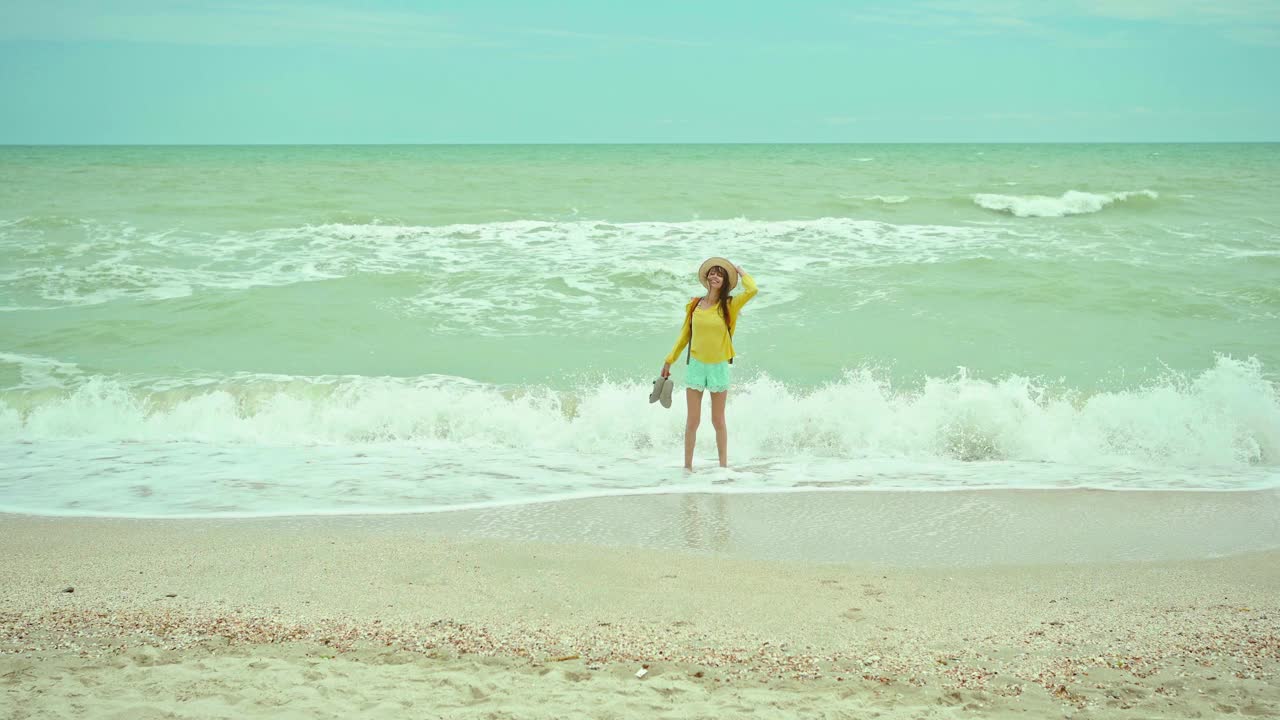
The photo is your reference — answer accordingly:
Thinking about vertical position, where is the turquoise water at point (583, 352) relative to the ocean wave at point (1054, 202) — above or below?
below

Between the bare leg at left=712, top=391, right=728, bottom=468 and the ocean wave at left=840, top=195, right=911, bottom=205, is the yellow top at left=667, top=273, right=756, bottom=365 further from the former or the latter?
the ocean wave at left=840, top=195, right=911, bottom=205

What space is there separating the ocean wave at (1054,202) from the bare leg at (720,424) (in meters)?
20.9

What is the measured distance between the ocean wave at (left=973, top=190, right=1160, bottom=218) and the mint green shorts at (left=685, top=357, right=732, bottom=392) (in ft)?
68.8

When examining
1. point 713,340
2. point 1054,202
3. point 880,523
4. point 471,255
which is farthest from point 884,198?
point 880,523

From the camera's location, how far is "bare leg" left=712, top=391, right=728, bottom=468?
7473mm

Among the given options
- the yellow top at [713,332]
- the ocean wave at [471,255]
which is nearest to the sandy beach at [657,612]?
the yellow top at [713,332]

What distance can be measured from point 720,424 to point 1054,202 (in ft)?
81.6

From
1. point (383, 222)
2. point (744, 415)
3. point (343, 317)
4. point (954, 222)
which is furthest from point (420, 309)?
point (954, 222)

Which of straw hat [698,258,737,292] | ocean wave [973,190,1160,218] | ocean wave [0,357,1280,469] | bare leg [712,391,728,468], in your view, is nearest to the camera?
straw hat [698,258,737,292]

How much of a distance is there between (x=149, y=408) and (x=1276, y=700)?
31.4 ft

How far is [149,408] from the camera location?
31.9 ft

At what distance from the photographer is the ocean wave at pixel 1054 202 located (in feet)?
87.8

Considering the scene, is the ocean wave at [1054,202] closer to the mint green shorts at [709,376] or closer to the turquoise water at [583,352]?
the turquoise water at [583,352]

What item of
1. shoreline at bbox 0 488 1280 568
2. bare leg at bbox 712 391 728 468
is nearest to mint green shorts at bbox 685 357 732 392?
bare leg at bbox 712 391 728 468
